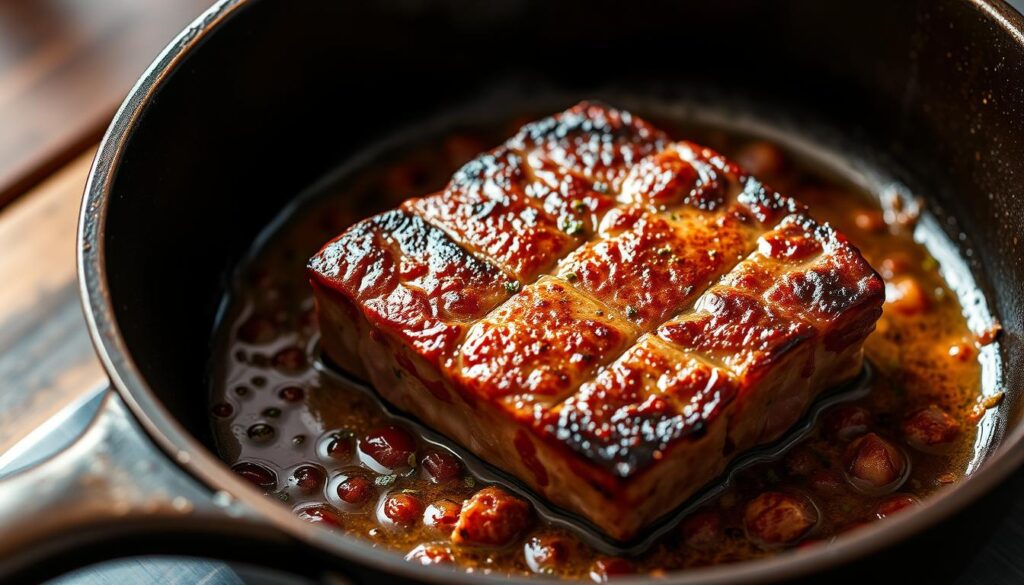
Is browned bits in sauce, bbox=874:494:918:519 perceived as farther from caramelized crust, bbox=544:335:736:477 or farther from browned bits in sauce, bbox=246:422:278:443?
browned bits in sauce, bbox=246:422:278:443

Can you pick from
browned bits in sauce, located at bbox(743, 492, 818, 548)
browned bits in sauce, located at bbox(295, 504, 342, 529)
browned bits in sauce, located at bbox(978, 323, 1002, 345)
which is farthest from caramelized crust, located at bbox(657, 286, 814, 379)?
browned bits in sauce, located at bbox(295, 504, 342, 529)

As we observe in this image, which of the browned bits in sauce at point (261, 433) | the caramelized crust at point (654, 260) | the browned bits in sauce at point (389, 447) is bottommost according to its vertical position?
the browned bits in sauce at point (261, 433)

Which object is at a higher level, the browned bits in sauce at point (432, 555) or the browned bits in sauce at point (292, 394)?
the browned bits in sauce at point (292, 394)

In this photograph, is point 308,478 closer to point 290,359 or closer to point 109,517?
point 290,359

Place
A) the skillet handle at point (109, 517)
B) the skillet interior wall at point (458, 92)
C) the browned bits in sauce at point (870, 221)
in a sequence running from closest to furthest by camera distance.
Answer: the skillet handle at point (109, 517) < the skillet interior wall at point (458, 92) < the browned bits in sauce at point (870, 221)

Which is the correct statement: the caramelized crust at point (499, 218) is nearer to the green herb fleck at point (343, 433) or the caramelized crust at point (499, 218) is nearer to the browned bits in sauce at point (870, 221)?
the green herb fleck at point (343, 433)

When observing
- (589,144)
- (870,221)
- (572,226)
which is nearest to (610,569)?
(572,226)

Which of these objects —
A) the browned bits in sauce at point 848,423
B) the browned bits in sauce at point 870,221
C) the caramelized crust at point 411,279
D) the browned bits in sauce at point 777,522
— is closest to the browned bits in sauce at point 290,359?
the caramelized crust at point 411,279

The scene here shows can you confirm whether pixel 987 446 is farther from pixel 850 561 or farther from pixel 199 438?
pixel 199 438
